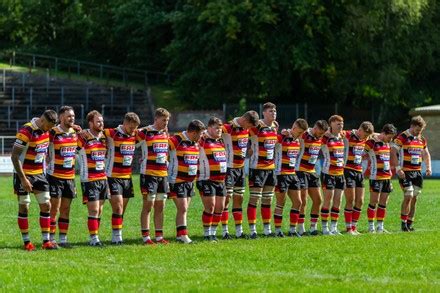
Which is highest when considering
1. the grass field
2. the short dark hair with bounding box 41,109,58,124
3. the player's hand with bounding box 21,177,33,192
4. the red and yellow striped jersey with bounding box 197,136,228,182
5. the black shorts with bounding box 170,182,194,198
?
the short dark hair with bounding box 41,109,58,124

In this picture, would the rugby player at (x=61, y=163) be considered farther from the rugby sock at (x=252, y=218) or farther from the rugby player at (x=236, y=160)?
the rugby sock at (x=252, y=218)

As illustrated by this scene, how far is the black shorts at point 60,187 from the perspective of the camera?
1780 cm

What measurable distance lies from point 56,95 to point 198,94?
29.3ft

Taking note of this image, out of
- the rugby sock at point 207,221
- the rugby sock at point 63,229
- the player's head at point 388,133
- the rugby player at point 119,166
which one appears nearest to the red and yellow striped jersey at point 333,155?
the player's head at point 388,133

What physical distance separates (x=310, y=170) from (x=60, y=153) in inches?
206

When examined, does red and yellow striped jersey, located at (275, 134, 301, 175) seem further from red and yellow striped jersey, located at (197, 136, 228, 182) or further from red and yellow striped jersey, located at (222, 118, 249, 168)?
red and yellow striped jersey, located at (197, 136, 228, 182)

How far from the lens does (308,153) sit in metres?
20.8

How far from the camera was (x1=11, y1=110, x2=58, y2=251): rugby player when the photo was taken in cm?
1738

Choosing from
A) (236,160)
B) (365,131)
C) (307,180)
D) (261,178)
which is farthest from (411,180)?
(236,160)

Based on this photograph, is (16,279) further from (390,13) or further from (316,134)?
(390,13)

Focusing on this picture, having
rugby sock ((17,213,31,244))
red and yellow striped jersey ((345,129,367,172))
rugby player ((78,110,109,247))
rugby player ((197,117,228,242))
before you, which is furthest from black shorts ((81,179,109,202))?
red and yellow striped jersey ((345,129,367,172))

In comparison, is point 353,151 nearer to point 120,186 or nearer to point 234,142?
point 234,142

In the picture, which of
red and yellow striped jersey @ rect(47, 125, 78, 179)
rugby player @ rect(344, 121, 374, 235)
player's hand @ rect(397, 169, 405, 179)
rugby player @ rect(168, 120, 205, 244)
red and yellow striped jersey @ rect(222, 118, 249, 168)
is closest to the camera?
red and yellow striped jersey @ rect(47, 125, 78, 179)

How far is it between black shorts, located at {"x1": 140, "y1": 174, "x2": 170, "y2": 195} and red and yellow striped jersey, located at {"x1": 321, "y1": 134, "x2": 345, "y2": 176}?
12.6ft
